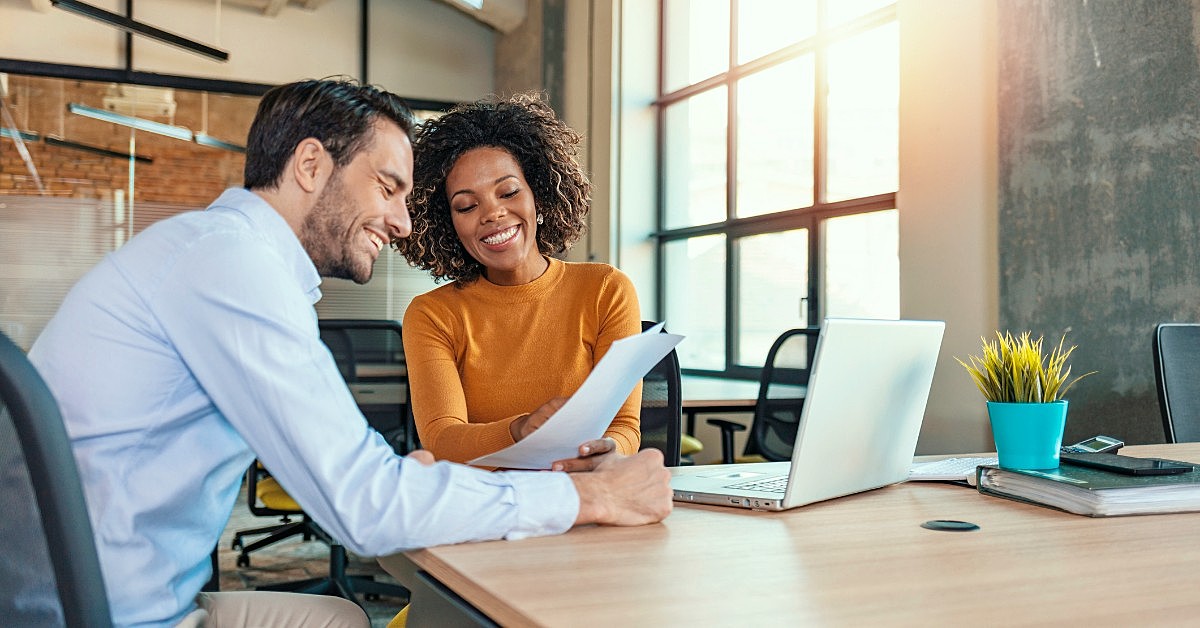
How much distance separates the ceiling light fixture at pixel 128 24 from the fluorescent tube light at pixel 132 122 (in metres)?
0.78

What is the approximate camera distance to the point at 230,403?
1072mm

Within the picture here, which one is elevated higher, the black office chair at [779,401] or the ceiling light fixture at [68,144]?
the ceiling light fixture at [68,144]

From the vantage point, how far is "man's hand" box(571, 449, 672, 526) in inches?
45.5

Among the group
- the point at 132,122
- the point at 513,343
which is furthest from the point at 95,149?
the point at 513,343

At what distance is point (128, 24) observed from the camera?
5578mm

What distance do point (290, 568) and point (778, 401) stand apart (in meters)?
2.12

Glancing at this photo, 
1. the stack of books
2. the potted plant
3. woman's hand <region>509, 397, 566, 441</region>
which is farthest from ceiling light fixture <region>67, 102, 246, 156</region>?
the stack of books

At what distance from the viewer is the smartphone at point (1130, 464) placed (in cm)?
134

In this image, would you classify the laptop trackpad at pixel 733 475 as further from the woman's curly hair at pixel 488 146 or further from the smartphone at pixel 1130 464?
the woman's curly hair at pixel 488 146

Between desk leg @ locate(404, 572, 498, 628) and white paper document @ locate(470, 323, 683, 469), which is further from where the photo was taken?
white paper document @ locate(470, 323, 683, 469)

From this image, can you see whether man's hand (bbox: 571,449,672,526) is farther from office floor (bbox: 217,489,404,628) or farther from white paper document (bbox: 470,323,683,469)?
office floor (bbox: 217,489,404,628)

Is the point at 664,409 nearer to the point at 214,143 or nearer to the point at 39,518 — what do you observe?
the point at 39,518

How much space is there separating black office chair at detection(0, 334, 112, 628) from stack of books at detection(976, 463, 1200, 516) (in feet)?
3.54

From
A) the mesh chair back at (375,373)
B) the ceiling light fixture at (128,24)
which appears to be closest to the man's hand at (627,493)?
the mesh chair back at (375,373)
